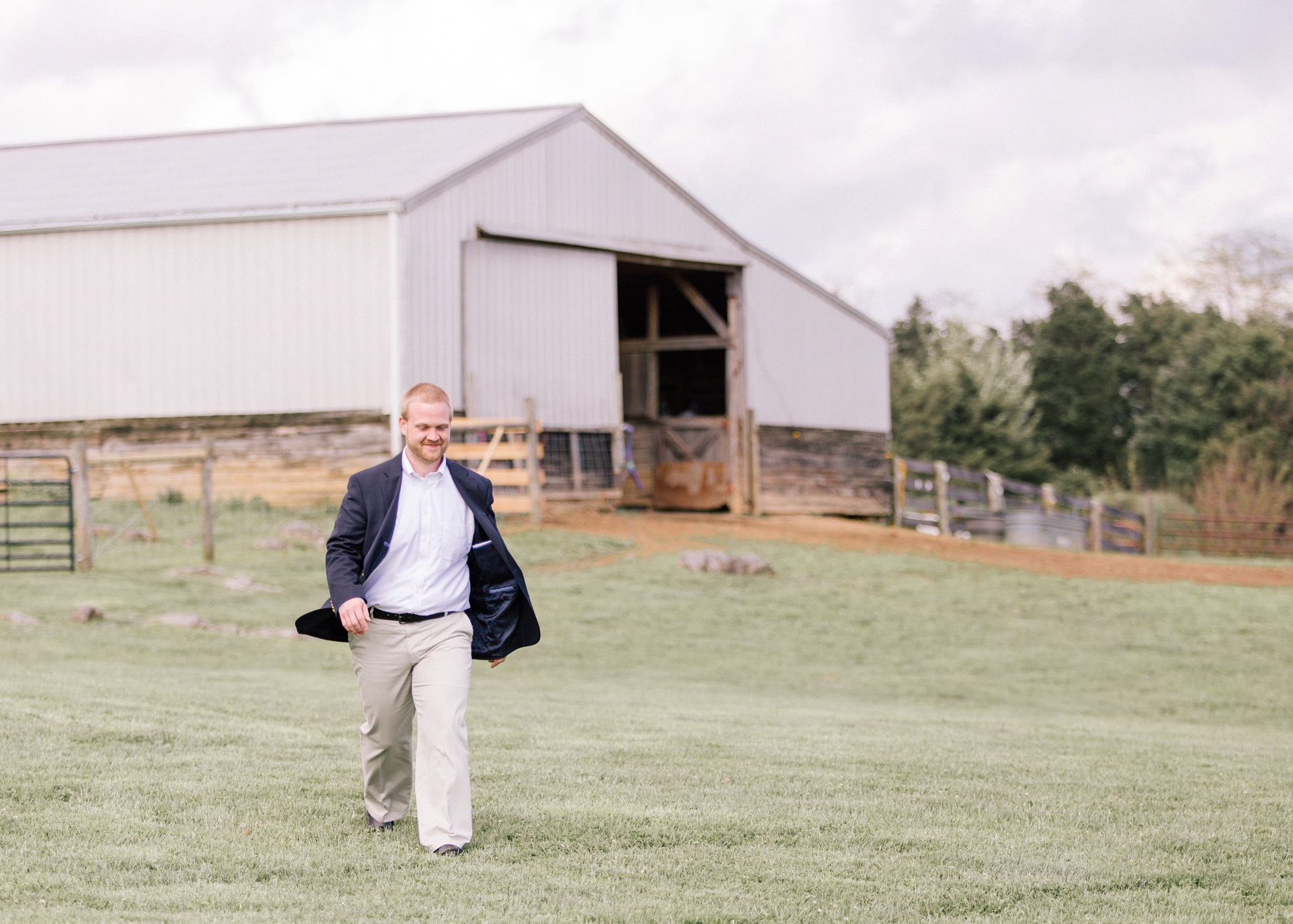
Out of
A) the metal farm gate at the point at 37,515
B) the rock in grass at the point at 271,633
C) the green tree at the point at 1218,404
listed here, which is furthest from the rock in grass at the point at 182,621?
the green tree at the point at 1218,404

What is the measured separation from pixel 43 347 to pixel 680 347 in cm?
1142

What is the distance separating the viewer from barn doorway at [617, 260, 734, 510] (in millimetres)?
26578

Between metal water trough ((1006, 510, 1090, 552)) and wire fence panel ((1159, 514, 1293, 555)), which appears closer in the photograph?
metal water trough ((1006, 510, 1090, 552))

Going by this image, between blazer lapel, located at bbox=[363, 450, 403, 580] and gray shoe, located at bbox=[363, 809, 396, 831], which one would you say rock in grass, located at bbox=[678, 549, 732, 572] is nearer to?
gray shoe, located at bbox=[363, 809, 396, 831]

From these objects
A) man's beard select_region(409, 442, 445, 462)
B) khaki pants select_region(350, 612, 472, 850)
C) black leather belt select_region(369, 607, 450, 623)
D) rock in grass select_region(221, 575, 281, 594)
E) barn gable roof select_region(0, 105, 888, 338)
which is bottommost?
rock in grass select_region(221, 575, 281, 594)

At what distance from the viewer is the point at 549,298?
2283 centimetres

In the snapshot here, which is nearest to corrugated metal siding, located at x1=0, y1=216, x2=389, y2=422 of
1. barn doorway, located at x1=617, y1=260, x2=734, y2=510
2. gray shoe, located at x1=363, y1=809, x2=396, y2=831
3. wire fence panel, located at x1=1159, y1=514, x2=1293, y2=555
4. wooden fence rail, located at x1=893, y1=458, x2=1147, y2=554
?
barn doorway, located at x1=617, y1=260, x2=734, y2=510

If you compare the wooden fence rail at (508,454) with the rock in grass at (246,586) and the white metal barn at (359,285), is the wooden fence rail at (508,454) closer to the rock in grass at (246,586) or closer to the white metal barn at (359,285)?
the white metal barn at (359,285)

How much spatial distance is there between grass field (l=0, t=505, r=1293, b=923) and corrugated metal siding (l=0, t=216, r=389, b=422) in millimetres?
6473

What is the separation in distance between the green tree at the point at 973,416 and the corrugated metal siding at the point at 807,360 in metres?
17.2

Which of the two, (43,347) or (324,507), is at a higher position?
(43,347)

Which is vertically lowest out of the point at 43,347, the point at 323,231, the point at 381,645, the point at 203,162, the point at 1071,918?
the point at 1071,918

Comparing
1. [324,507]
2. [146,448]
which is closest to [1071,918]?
[324,507]

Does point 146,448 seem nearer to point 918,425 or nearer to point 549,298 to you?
point 549,298
